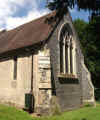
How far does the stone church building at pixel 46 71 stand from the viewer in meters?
11.1

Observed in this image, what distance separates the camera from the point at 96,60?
2786cm

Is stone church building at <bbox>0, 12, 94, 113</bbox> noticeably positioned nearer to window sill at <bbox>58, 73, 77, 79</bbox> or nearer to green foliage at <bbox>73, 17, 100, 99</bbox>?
window sill at <bbox>58, 73, 77, 79</bbox>

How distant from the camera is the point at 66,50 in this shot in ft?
47.2

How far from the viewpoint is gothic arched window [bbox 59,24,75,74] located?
1340cm

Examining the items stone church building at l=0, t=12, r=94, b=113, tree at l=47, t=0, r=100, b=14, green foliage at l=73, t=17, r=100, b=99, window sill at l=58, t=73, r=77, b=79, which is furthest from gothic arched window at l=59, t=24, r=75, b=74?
green foliage at l=73, t=17, r=100, b=99

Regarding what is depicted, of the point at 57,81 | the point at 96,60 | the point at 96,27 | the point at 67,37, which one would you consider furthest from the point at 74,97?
the point at 96,60

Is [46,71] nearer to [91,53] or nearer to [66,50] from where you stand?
[66,50]

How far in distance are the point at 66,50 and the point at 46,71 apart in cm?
414

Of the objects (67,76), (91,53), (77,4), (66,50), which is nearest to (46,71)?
(67,76)

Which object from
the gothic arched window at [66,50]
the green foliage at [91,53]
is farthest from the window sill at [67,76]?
the green foliage at [91,53]

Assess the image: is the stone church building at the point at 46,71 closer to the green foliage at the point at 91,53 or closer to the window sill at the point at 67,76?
the window sill at the point at 67,76

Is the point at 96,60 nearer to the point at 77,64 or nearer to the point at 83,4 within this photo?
the point at 77,64

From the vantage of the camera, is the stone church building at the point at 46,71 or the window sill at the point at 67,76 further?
the window sill at the point at 67,76

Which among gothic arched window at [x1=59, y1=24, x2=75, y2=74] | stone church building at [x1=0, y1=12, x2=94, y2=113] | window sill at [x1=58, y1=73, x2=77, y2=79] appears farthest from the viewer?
gothic arched window at [x1=59, y1=24, x2=75, y2=74]
